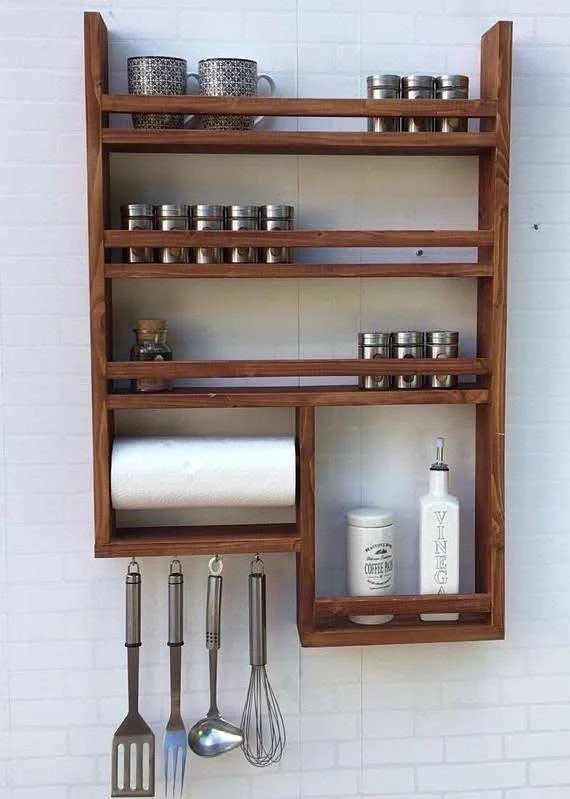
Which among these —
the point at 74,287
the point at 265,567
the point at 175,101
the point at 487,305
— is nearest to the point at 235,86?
the point at 175,101

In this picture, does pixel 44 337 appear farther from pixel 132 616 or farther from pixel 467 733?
pixel 467 733

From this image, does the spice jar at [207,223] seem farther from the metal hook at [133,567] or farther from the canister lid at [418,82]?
the metal hook at [133,567]

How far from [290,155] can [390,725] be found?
44.0 inches

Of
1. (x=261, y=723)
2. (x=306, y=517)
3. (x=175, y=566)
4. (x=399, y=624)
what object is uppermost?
(x=306, y=517)

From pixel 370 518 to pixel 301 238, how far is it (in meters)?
0.52

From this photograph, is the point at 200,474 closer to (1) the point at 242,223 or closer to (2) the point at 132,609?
(2) the point at 132,609

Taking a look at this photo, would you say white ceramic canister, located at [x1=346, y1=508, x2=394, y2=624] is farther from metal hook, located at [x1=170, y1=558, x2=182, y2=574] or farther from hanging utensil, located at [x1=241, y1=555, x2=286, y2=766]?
metal hook, located at [x1=170, y1=558, x2=182, y2=574]

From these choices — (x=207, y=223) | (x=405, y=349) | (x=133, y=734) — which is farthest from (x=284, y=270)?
(x=133, y=734)

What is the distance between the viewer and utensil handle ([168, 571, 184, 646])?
1.81 metres

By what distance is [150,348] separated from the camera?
175cm

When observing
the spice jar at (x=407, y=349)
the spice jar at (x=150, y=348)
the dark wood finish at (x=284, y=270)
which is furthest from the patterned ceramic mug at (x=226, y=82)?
the spice jar at (x=407, y=349)

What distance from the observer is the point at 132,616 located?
180 centimetres

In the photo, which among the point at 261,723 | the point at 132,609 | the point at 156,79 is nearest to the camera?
the point at 156,79

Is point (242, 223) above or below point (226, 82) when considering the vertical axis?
below
